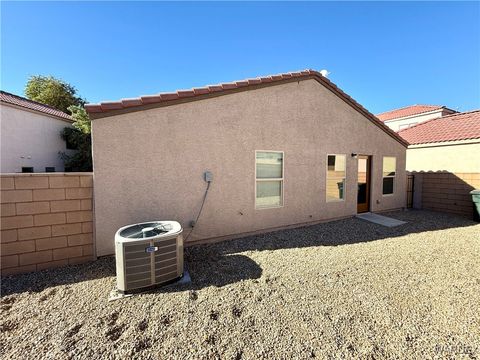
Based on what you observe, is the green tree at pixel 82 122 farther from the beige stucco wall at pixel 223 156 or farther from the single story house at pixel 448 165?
the single story house at pixel 448 165

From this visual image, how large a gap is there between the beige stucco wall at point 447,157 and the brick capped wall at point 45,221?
1480 centimetres

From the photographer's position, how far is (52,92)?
23.4m

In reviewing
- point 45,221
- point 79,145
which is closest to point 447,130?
point 45,221

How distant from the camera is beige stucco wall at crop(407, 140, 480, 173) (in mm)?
9766

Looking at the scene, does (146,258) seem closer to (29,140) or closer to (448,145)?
(448,145)

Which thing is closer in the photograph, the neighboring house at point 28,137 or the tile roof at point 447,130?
the tile roof at point 447,130

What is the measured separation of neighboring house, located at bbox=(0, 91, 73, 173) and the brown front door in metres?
19.2

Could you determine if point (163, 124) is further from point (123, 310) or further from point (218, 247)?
point (123, 310)

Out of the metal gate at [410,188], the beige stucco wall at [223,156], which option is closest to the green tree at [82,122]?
the beige stucco wall at [223,156]

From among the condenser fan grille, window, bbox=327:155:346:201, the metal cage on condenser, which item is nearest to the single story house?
window, bbox=327:155:346:201

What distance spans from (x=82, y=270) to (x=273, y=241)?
14.7 ft

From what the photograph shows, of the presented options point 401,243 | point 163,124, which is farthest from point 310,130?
point 163,124

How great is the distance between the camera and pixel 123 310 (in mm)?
3168

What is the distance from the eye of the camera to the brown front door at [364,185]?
912 centimetres
